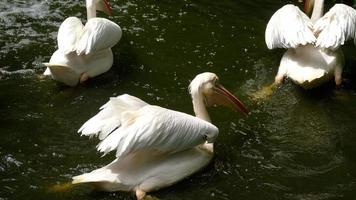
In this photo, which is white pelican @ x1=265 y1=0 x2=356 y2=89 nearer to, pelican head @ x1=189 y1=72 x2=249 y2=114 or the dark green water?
the dark green water

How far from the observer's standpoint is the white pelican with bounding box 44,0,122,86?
5.37 m

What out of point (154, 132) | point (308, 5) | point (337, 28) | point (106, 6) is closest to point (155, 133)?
point (154, 132)

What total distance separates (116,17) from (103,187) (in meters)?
3.39

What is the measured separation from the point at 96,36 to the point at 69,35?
276mm

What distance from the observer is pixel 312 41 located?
5.52 m

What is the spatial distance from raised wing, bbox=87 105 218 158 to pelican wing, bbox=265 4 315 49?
67.5 inches

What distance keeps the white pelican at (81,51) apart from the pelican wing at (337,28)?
200 cm

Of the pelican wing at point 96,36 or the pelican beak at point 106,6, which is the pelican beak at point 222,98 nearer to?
the pelican wing at point 96,36

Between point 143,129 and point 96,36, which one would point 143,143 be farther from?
point 96,36

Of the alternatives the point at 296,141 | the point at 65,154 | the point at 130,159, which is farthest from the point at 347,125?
the point at 65,154

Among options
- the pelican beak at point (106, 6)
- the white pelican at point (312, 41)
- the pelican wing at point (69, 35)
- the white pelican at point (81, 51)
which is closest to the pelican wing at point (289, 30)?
the white pelican at point (312, 41)

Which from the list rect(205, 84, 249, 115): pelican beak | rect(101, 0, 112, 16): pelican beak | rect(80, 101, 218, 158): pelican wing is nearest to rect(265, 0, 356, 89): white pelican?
rect(205, 84, 249, 115): pelican beak

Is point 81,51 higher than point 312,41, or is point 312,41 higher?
point 312,41

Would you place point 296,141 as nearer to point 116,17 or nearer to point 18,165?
point 18,165
